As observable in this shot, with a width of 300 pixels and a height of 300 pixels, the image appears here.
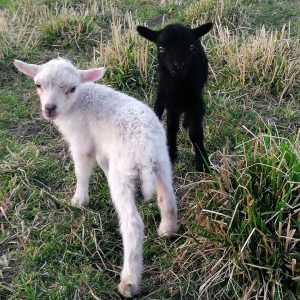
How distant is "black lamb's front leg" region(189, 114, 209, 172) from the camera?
4630mm

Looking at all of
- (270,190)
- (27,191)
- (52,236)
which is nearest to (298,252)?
(270,190)

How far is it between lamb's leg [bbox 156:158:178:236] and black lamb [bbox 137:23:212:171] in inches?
22.8

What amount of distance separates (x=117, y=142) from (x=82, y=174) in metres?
0.69

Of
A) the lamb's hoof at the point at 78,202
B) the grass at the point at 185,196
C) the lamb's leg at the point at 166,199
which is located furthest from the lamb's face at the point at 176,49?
the lamb's hoof at the point at 78,202

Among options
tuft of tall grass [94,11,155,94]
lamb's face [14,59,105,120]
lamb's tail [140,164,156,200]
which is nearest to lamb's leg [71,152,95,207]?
lamb's face [14,59,105,120]

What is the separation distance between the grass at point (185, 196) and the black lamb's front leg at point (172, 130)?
0.14 m

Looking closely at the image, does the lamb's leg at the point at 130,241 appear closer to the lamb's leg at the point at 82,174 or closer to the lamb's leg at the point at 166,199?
the lamb's leg at the point at 166,199

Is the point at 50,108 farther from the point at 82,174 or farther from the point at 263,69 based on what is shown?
the point at 263,69

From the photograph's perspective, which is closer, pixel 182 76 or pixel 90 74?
pixel 90 74

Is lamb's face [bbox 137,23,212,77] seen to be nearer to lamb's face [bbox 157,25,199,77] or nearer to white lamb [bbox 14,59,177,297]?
lamb's face [bbox 157,25,199,77]

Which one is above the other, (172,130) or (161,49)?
(161,49)

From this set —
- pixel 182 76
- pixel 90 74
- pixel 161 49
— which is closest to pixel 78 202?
pixel 90 74

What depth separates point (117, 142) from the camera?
144 inches

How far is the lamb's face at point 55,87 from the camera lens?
3838mm
